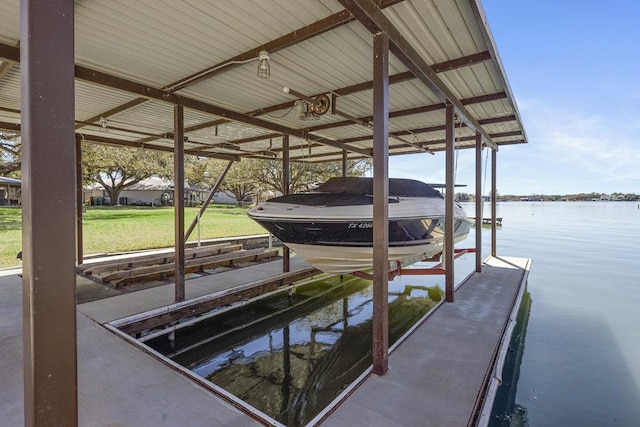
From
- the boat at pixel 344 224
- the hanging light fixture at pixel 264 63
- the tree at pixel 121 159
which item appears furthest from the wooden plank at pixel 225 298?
the tree at pixel 121 159

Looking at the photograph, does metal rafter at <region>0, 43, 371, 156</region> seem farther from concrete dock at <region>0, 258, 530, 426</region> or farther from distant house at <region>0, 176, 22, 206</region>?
distant house at <region>0, 176, 22, 206</region>

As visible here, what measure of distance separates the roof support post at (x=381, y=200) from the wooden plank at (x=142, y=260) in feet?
18.1

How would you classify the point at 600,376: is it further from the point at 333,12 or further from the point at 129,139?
the point at 129,139

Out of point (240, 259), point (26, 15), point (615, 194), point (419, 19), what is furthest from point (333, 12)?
point (615, 194)

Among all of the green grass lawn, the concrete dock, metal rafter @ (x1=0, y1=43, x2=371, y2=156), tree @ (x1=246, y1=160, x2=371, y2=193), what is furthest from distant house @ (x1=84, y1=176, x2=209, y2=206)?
the concrete dock

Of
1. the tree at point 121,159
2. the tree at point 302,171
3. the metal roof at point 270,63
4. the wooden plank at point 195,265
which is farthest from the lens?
the tree at point 302,171

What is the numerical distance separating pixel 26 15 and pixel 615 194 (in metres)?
107

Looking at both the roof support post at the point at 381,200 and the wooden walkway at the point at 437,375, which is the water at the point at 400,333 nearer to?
the wooden walkway at the point at 437,375

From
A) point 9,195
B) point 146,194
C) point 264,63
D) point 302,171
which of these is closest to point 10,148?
point 302,171

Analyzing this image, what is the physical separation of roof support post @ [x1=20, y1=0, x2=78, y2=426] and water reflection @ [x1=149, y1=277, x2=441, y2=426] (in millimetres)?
2324

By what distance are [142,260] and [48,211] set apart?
6.34m

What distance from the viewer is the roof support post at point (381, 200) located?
260 centimetres

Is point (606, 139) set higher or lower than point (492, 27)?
higher

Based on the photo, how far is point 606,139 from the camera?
56312 millimetres
